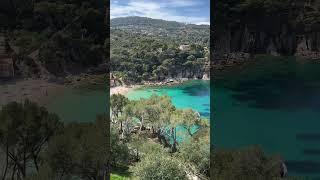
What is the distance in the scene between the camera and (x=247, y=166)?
6738mm

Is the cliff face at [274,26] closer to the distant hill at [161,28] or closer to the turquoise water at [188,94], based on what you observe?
the turquoise water at [188,94]

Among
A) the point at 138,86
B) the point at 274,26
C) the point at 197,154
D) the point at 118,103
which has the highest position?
the point at 274,26

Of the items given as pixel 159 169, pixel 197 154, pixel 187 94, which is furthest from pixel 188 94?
pixel 159 169

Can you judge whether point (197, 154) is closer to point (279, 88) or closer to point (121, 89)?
point (279, 88)

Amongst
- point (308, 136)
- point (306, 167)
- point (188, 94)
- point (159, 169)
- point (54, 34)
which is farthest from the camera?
point (188, 94)

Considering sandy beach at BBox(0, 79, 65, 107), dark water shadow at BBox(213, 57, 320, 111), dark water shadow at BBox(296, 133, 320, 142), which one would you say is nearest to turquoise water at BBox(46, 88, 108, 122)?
sandy beach at BBox(0, 79, 65, 107)

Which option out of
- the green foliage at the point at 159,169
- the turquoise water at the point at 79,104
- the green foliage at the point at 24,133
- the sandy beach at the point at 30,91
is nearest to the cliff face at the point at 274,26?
the green foliage at the point at 159,169

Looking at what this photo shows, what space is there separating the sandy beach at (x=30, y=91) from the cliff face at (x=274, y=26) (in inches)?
106

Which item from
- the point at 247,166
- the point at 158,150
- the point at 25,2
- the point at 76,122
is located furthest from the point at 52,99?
the point at 247,166

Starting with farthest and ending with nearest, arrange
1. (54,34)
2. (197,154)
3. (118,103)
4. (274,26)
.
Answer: (118,103) → (197,154) → (274,26) → (54,34)

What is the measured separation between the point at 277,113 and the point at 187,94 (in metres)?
2.58

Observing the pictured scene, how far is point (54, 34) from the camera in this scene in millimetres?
7504

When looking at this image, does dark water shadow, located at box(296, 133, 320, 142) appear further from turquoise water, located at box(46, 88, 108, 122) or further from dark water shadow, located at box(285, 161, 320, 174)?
turquoise water, located at box(46, 88, 108, 122)

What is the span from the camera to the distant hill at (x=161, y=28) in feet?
32.2
